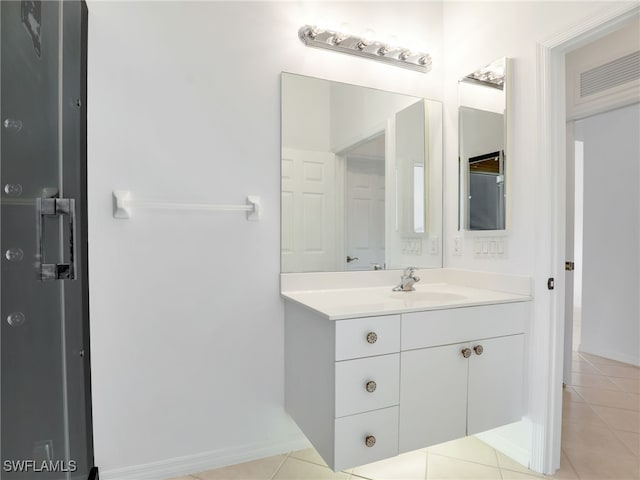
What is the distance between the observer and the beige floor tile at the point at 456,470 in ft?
5.49

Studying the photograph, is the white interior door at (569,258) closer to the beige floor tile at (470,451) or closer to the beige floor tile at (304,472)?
the beige floor tile at (470,451)

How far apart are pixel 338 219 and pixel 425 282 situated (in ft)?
2.21

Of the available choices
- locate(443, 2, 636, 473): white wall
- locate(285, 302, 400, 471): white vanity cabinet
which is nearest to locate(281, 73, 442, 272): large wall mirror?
locate(443, 2, 636, 473): white wall

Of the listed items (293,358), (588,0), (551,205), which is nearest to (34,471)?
(293,358)

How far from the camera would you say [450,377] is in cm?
159

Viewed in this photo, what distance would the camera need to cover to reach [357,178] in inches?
80.7

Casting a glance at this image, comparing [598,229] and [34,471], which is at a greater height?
[598,229]

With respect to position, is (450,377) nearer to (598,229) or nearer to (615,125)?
(598,229)

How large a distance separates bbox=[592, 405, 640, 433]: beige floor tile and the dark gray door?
266cm

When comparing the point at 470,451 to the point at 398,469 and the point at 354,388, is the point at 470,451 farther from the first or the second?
the point at 354,388

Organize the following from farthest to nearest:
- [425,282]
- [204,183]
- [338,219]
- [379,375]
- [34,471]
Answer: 1. [425,282]
2. [338,219]
3. [204,183]
4. [379,375]
5. [34,471]

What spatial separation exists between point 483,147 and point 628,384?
2.16 metres

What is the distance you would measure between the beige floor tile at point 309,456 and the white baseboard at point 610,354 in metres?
2.89

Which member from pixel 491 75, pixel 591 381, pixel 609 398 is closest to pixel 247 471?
pixel 491 75
